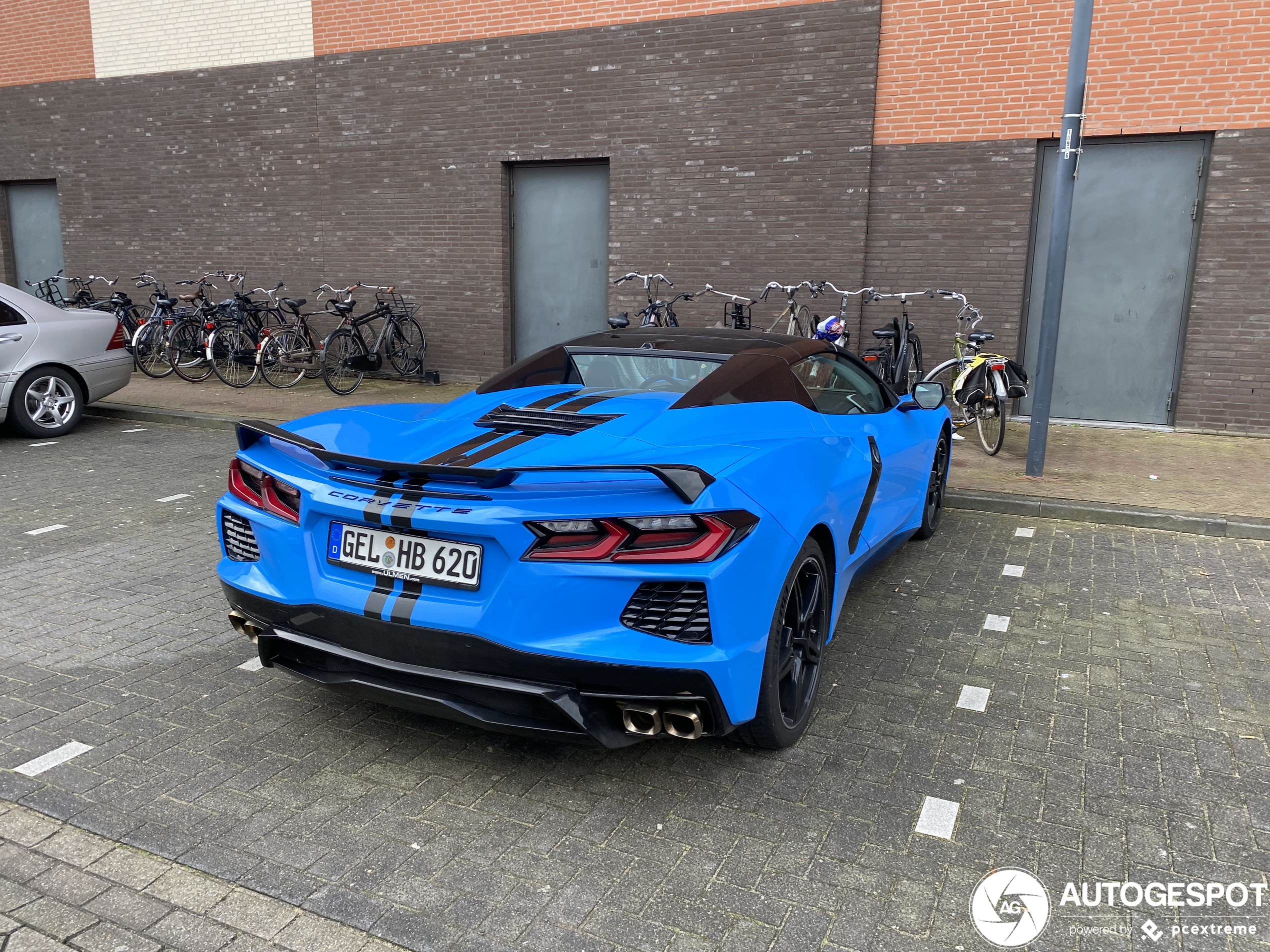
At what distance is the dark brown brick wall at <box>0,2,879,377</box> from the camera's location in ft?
36.2

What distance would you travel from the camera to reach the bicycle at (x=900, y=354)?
392 inches

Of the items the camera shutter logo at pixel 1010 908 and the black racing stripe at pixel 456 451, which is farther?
the black racing stripe at pixel 456 451

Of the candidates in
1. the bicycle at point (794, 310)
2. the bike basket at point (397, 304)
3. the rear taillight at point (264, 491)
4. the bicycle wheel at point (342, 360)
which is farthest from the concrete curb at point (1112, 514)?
the bike basket at point (397, 304)

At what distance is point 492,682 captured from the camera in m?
2.85

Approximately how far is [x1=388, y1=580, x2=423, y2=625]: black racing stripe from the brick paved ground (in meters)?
0.62

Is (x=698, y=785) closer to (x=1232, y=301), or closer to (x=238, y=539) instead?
(x=238, y=539)

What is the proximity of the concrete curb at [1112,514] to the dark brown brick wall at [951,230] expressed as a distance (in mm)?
4100

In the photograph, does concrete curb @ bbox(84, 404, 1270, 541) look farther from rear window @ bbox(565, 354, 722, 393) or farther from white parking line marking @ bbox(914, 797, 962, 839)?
white parking line marking @ bbox(914, 797, 962, 839)

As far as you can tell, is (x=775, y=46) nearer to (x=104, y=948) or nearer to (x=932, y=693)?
(x=932, y=693)

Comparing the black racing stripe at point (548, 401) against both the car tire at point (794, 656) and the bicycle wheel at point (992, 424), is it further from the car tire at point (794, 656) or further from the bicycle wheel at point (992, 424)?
the bicycle wheel at point (992, 424)

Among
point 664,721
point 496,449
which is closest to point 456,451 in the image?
point 496,449

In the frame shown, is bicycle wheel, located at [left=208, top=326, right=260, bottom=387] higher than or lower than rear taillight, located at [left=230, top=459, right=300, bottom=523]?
lower

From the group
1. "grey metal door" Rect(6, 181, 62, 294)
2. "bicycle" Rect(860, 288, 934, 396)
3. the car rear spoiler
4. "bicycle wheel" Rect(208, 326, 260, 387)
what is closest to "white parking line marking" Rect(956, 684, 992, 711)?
the car rear spoiler

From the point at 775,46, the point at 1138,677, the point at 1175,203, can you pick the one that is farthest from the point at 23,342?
the point at 1175,203
